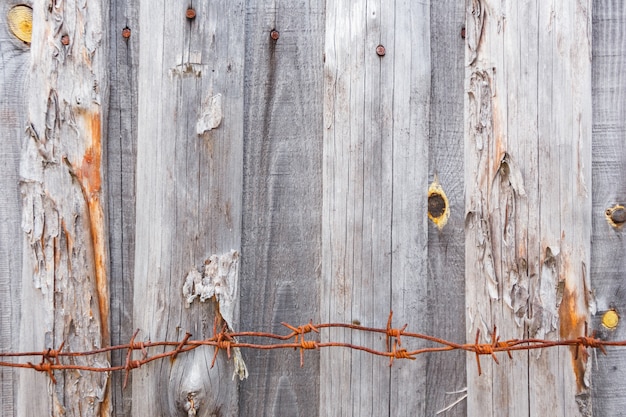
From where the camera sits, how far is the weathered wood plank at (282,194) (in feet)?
5.96

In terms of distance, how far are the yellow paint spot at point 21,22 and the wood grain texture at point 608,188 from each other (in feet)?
6.86

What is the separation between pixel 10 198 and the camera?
1.81m

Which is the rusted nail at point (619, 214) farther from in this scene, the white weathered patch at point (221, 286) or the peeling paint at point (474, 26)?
the white weathered patch at point (221, 286)

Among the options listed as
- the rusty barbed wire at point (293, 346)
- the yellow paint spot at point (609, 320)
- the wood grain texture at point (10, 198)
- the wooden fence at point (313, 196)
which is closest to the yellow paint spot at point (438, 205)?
the wooden fence at point (313, 196)

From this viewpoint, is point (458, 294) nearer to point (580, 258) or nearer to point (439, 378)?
point (439, 378)

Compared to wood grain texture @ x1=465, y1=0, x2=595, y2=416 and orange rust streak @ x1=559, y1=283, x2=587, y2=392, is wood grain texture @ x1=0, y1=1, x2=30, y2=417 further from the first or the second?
orange rust streak @ x1=559, y1=283, x2=587, y2=392

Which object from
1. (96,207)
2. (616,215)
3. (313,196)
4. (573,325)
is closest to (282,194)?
(313,196)

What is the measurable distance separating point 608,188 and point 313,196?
1.09m

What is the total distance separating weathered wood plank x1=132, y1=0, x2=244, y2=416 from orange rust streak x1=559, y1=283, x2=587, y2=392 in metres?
1.15

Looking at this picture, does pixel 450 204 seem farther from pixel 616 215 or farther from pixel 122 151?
pixel 122 151

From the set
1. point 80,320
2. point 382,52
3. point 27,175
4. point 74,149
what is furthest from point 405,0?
point 80,320

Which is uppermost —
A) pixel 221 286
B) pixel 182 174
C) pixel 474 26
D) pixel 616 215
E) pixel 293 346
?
pixel 474 26

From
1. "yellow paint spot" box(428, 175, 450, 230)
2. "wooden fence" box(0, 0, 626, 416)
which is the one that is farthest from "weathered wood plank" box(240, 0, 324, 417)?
"yellow paint spot" box(428, 175, 450, 230)

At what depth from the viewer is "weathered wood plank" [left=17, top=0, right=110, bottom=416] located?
5.72 ft
